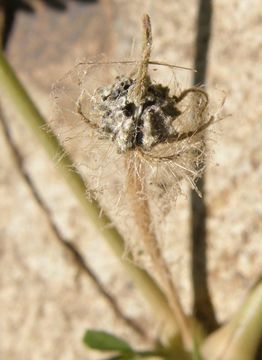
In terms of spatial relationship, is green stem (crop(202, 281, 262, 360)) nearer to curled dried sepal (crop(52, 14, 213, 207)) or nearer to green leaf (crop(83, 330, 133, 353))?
green leaf (crop(83, 330, 133, 353))

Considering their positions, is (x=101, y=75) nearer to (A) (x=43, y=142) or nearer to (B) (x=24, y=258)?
(A) (x=43, y=142)

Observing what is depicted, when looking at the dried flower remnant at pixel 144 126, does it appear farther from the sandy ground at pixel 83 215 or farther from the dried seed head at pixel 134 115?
the sandy ground at pixel 83 215

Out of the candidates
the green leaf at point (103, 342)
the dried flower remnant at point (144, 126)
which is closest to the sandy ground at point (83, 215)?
the green leaf at point (103, 342)

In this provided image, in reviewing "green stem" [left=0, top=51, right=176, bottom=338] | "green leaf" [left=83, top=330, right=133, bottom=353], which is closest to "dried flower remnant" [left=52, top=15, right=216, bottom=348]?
"green stem" [left=0, top=51, right=176, bottom=338]

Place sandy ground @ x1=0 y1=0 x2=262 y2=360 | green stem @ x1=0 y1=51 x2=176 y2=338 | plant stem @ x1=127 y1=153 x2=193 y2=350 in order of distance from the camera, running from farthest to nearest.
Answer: sandy ground @ x1=0 y1=0 x2=262 y2=360, green stem @ x1=0 y1=51 x2=176 y2=338, plant stem @ x1=127 y1=153 x2=193 y2=350

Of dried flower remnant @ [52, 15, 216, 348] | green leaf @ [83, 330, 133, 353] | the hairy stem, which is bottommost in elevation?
green leaf @ [83, 330, 133, 353]

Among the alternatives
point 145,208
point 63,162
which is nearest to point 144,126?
point 145,208
